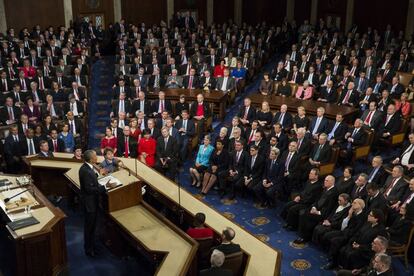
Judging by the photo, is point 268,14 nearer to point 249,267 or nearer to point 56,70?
point 56,70

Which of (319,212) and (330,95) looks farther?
(330,95)

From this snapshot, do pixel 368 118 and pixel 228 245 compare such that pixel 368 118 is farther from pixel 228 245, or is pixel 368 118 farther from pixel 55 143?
pixel 55 143

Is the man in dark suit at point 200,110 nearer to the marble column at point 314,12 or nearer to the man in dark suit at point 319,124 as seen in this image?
the man in dark suit at point 319,124

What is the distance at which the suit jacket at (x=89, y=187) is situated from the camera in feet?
18.6

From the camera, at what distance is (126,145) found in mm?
8781

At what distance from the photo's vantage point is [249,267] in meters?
4.81

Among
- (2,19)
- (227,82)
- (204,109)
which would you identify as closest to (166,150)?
(204,109)

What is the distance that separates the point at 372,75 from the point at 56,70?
7.41 m

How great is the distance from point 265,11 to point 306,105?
34.5ft

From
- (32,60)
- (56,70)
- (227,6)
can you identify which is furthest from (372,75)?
(227,6)

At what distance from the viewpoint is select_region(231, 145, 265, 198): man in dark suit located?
774 centimetres

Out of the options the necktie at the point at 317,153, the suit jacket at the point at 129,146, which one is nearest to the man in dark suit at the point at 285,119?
the necktie at the point at 317,153

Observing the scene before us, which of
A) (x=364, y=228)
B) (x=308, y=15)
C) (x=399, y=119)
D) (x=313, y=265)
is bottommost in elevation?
(x=313, y=265)

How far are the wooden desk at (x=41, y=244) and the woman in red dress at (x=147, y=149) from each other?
306cm
